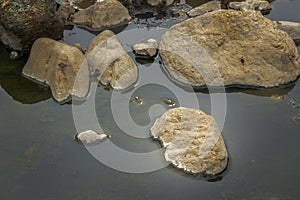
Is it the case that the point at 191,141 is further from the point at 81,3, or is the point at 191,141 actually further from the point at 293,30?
the point at 81,3

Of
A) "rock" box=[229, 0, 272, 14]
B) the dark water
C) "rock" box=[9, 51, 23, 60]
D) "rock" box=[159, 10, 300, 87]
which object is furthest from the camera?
"rock" box=[229, 0, 272, 14]

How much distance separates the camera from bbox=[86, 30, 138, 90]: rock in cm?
1234

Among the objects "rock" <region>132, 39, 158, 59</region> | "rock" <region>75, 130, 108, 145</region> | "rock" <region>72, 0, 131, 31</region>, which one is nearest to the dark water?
"rock" <region>75, 130, 108, 145</region>

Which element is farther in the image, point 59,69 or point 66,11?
point 66,11

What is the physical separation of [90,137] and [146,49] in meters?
4.31

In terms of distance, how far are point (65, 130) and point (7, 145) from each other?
1.37m

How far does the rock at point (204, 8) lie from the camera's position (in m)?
16.4

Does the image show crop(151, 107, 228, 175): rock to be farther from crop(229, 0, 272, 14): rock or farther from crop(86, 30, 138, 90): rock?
crop(229, 0, 272, 14): rock

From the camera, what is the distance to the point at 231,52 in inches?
498

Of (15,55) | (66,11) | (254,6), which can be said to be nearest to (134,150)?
(15,55)

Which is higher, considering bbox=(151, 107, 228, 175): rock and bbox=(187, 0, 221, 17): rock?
bbox=(151, 107, 228, 175): rock

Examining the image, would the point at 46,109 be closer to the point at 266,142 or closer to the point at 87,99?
the point at 87,99

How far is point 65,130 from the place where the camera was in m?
10.7

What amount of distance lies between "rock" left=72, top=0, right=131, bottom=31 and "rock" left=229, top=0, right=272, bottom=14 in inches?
166
